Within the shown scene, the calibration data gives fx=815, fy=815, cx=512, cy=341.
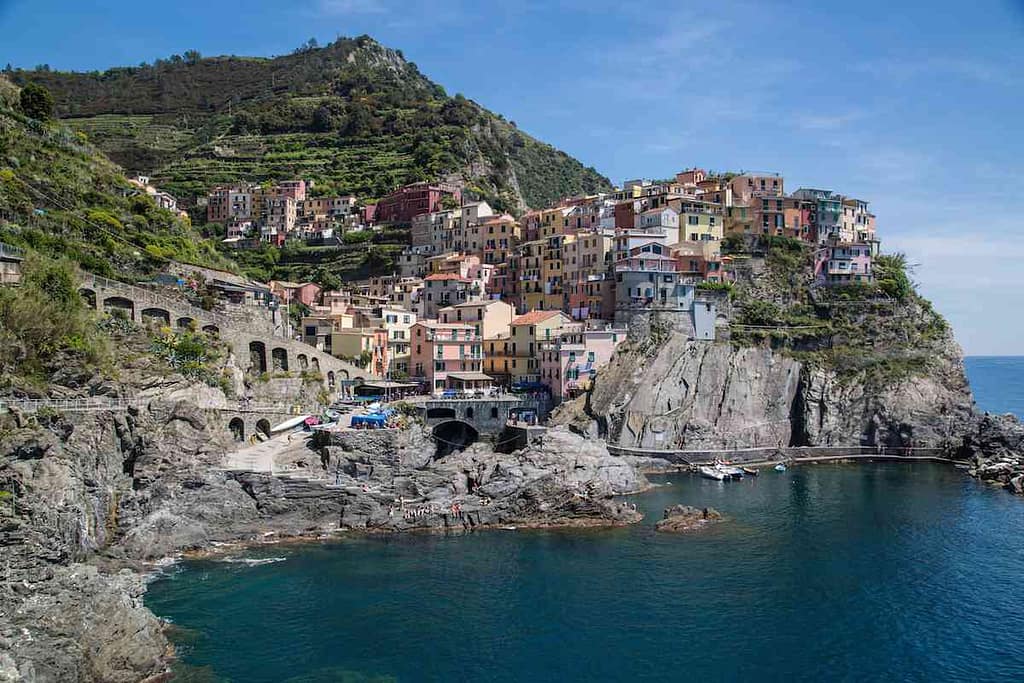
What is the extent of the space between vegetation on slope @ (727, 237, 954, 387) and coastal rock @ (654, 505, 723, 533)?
80.4 ft

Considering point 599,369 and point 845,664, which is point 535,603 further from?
point 599,369

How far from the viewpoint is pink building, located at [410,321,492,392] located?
63.4m

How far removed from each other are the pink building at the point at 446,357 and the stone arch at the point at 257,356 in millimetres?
12944

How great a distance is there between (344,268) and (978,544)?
64.8 meters

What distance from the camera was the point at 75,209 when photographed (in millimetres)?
57719

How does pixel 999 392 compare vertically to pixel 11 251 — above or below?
below

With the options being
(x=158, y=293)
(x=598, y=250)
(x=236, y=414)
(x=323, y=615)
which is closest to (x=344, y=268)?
(x=598, y=250)

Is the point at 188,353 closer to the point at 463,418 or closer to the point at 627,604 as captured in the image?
the point at 463,418

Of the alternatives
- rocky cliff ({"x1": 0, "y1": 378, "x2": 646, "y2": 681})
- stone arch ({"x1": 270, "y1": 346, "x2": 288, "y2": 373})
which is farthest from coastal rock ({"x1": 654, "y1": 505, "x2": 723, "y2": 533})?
stone arch ({"x1": 270, "y1": 346, "x2": 288, "y2": 373})

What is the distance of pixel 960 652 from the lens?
1222 inches

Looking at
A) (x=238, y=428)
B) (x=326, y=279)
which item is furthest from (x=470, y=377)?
(x=326, y=279)

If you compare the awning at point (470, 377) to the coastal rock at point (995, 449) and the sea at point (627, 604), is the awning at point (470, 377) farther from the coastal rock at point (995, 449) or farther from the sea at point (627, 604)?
the coastal rock at point (995, 449)

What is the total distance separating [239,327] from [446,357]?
16296 millimetres

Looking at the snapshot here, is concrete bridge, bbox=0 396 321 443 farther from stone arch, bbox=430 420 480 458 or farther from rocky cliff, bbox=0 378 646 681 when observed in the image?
stone arch, bbox=430 420 480 458
